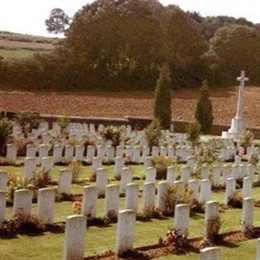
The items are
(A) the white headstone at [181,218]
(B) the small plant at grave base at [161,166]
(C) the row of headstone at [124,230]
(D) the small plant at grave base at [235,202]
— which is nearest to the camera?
(C) the row of headstone at [124,230]

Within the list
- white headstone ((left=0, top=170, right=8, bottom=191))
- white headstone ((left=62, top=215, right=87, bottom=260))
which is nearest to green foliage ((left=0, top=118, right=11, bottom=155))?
white headstone ((left=0, top=170, right=8, bottom=191))

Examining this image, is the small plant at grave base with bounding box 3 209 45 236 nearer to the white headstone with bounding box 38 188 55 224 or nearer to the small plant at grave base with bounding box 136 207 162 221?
the white headstone with bounding box 38 188 55 224

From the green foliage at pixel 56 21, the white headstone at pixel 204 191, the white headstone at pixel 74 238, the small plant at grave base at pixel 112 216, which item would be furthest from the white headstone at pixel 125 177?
the green foliage at pixel 56 21

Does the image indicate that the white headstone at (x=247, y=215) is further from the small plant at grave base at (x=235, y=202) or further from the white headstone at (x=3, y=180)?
the white headstone at (x=3, y=180)

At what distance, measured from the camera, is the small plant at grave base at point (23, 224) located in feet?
33.1

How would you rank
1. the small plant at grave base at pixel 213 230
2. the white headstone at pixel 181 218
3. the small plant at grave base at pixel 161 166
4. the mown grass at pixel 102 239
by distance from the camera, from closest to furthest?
1. the mown grass at pixel 102 239
2. the white headstone at pixel 181 218
3. the small plant at grave base at pixel 213 230
4. the small plant at grave base at pixel 161 166

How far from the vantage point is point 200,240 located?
34.3 ft

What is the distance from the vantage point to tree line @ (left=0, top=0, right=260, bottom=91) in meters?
44.7

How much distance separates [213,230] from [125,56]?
129 ft

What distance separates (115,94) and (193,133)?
2375cm

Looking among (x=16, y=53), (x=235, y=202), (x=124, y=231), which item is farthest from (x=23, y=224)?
(x=16, y=53)

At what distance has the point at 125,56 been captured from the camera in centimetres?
4903

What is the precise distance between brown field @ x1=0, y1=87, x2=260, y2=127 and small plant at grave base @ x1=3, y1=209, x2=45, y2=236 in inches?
951

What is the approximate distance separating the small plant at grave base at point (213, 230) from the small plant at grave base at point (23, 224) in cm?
280
